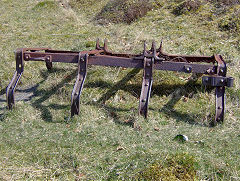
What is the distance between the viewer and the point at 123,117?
4.36 m

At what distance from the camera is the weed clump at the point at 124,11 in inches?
370

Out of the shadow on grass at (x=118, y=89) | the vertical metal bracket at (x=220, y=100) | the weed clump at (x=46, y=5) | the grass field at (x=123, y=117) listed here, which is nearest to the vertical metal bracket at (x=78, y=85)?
the grass field at (x=123, y=117)

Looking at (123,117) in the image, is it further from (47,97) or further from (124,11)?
(124,11)

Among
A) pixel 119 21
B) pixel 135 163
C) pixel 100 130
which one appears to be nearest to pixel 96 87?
pixel 100 130

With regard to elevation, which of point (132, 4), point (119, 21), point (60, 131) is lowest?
point (60, 131)

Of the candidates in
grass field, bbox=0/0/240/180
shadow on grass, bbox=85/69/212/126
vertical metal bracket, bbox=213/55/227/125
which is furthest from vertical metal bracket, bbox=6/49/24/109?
vertical metal bracket, bbox=213/55/227/125

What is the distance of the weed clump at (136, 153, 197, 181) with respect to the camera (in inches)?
106

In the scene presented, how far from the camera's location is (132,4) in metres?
10.2

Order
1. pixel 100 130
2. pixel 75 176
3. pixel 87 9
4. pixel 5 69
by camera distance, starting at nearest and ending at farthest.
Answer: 1. pixel 75 176
2. pixel 100 130
3. pixel 5 69
4. pixel 87 9

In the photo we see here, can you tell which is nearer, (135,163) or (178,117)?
(135,163)

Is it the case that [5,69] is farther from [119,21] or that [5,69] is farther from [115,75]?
[119,21]

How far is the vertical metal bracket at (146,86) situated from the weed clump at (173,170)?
4.07ft

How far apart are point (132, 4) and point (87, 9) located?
9.10ft

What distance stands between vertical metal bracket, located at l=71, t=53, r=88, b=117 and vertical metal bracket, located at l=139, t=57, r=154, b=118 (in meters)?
0.99
